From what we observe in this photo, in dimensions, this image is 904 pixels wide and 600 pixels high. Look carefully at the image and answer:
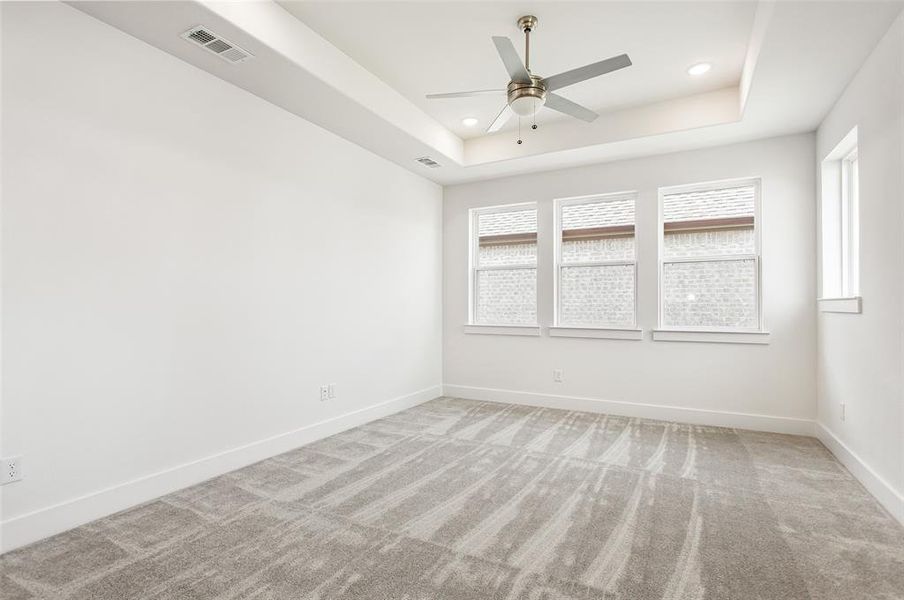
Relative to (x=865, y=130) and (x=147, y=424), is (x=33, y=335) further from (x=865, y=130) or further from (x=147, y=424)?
(x=865, y=130)

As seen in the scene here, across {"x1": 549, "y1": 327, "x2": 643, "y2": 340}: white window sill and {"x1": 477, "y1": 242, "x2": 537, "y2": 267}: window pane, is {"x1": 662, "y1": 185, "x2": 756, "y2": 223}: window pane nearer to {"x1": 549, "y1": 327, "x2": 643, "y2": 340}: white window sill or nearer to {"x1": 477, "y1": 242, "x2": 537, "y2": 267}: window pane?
{"x1": 549, "y1": 327, "x2": 643, "y2": 340}: white window sill

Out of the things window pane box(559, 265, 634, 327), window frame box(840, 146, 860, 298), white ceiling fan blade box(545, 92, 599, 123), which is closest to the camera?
white ceiling fan blade box(545, 92, 599, 123)

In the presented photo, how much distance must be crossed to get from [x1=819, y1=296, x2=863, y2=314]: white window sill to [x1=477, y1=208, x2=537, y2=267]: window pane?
8.65 ft

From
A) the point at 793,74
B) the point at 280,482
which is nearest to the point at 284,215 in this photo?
the point at 280,482

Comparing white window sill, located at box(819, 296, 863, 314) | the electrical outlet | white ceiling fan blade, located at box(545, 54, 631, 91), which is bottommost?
the electrical outlet

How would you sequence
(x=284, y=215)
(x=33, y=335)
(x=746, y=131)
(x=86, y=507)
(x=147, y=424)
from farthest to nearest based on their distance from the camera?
1. (x=746, y=131)
2. (x=284, y=215)
3. (x=147, y=424)
4. (x=86, y=507)
5. (x=33, y=335)

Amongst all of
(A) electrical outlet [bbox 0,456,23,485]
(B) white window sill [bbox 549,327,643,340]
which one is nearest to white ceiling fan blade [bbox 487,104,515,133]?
(B) white window sill [bbox 549,327,643,340]

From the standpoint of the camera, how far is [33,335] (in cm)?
218

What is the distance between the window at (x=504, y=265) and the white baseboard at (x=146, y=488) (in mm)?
2206

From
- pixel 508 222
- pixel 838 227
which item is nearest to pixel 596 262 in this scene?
pixel 508 222

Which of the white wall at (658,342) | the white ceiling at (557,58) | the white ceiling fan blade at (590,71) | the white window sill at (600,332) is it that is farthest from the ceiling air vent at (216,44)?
the white window sill at (600,332)

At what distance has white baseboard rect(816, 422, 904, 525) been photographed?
7.80 feet

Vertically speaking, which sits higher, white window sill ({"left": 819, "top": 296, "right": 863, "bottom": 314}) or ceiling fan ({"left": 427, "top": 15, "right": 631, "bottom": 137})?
ceiling fan ({"left": 427, "top": 15, "right": 631, "bottom": 137})

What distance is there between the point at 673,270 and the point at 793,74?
1.99m
